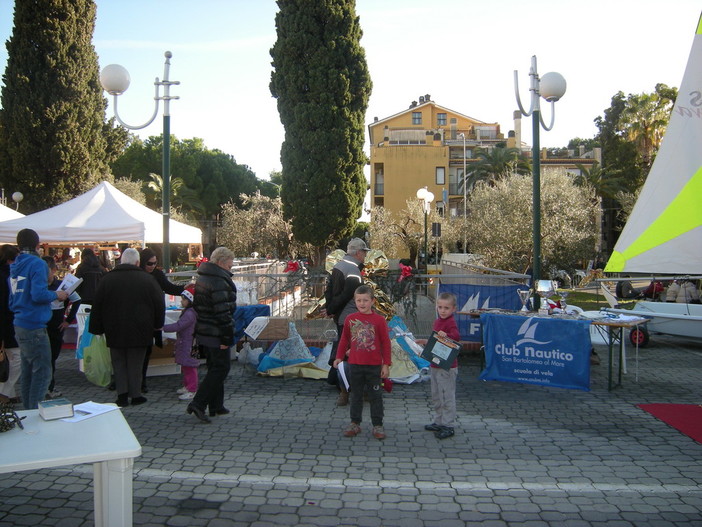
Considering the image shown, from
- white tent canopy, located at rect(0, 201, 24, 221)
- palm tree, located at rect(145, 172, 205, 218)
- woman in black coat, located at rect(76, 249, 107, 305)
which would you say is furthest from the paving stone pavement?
palm tree, located at rect(145, 172, 205, 218)

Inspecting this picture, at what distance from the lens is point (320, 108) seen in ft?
57.9

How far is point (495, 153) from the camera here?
45938 mm

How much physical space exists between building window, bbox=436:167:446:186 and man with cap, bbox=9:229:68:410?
47.2 metres

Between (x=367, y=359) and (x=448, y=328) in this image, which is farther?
(x=448, y=328)

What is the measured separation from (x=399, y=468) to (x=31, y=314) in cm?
394

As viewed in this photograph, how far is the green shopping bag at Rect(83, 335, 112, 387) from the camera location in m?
7.86

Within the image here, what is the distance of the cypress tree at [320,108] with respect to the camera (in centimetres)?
1756

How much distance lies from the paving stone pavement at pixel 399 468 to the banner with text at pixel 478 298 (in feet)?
7.43

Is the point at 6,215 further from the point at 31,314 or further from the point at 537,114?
the point at 537,114

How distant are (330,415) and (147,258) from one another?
325 centimetres

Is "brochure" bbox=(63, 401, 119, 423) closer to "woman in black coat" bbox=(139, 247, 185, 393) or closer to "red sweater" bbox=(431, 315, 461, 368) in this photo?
"red sweater" bbox=(431, 315, 461, 368)

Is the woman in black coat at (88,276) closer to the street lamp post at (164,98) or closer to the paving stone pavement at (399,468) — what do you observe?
the street lamp post at (164,98)

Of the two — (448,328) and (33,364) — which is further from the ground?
(448,328)

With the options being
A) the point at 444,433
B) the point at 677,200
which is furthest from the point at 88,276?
the point at 677,200
